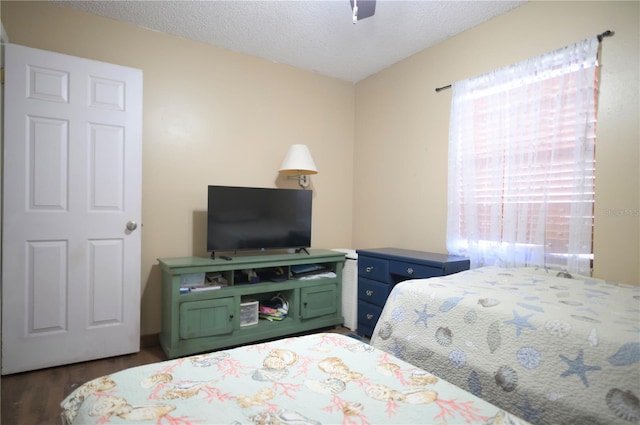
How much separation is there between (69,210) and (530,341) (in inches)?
105

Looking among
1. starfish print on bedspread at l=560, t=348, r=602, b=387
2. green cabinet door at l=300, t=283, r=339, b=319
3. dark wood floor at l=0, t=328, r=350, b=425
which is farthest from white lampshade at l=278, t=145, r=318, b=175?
starfish print on bedspread at l=560, t=348, r=602, b=387

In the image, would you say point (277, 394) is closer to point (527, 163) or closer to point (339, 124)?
point (527, 163)

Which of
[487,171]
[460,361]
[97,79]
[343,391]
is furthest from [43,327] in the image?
[487,171]

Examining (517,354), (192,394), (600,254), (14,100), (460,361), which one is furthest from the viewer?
(14,100)

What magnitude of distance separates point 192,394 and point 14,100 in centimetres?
236

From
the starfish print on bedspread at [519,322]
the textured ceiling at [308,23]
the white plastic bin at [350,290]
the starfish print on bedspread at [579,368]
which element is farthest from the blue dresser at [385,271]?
the textured ceiling at [308,23]

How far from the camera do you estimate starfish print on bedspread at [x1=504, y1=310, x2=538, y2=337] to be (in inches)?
47.4

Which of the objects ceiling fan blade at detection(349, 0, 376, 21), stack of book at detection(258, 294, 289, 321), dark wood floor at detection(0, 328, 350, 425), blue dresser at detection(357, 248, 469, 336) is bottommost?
dark wood floor at detection(0, 328, 350, 425)

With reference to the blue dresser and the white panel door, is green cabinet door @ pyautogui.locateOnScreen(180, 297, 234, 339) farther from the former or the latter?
the blue dresser

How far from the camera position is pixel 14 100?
2.15 meters

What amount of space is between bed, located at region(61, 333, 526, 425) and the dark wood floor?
4.32 ft

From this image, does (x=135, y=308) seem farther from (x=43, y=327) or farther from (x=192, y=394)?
(x=192, y=394)

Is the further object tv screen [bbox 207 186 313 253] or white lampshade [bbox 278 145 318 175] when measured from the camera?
white lampshade [bbox 278 145 318 175]

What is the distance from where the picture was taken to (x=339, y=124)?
3.78 meters
